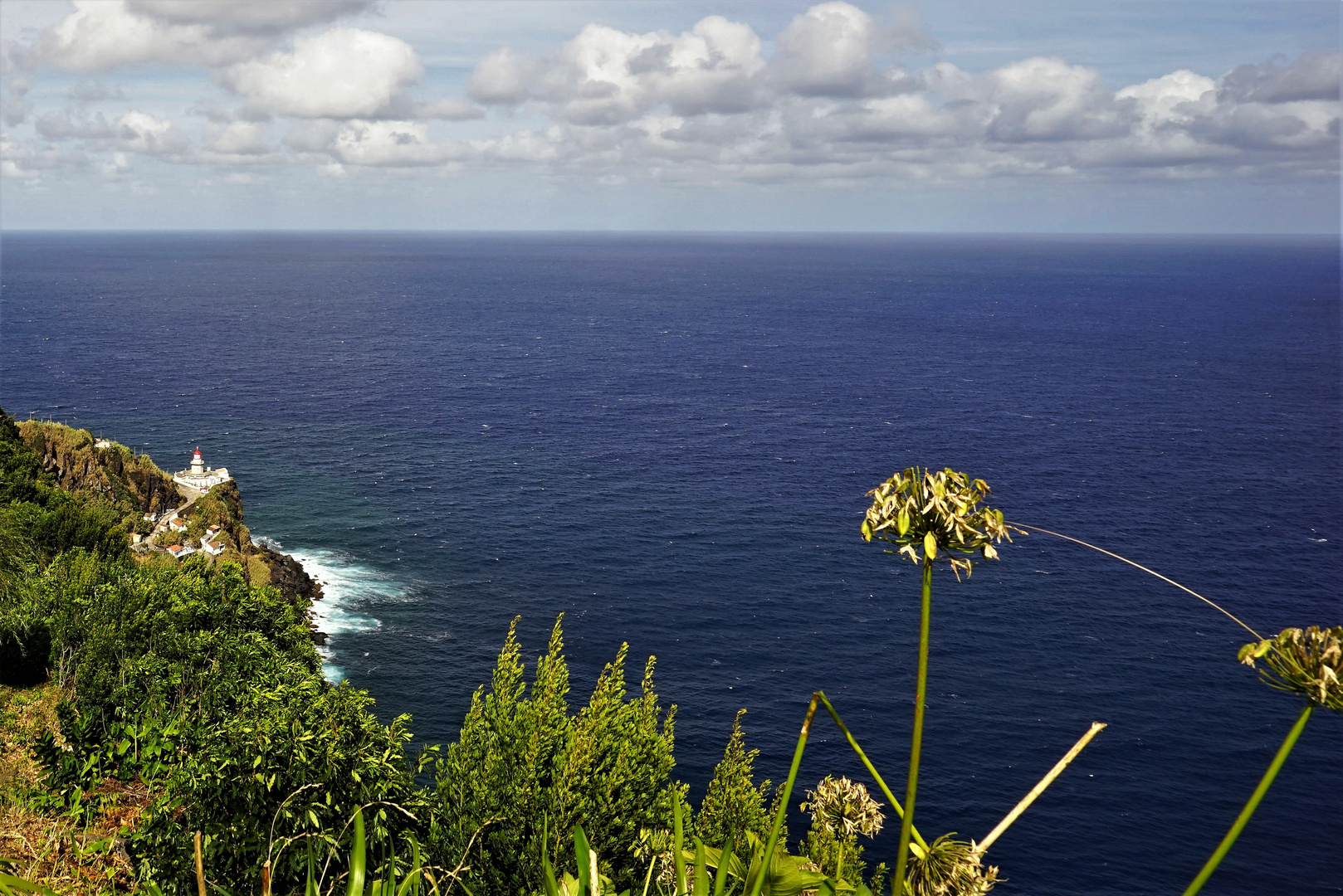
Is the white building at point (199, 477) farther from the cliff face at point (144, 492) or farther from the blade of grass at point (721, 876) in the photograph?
the blade of grass at point (721, 876)

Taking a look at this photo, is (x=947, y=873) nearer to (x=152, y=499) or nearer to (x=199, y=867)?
(x=199, y=867)

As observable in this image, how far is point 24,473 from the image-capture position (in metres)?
64.6

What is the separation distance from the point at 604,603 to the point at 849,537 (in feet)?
88.1

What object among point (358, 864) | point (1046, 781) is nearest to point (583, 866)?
point (358, 864)

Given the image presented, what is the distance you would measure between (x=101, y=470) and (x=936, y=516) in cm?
9447

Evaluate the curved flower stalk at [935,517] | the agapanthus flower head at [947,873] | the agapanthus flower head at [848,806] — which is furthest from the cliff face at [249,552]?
the curved flower stalk at [935,517]

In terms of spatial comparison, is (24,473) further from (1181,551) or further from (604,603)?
(1181,551)

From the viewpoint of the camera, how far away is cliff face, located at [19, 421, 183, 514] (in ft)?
268

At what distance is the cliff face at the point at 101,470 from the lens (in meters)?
81.6

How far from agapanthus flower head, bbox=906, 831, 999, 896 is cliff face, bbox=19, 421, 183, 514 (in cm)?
8613

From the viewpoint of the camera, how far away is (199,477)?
3804 inches

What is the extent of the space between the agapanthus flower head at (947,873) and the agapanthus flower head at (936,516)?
5.94 ft

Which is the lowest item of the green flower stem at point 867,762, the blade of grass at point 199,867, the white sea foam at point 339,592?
the white sea foam at point 339,592

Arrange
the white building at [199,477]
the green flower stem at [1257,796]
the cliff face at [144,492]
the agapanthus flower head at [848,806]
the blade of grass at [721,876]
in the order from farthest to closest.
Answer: the white building at [199,477]
the cliff face at [144,492]
the agapanthus flower head at [848,806]
the blade of grass at [721,876]
the green flower stem at [1257,796]
